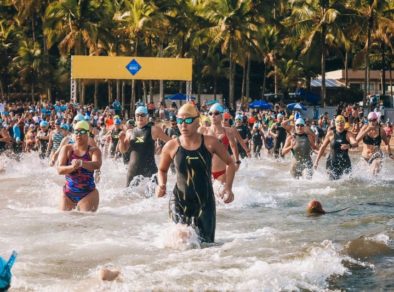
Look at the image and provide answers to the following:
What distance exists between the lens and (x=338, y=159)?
48.1 feet

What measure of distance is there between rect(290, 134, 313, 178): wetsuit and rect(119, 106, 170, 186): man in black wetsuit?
158 inches

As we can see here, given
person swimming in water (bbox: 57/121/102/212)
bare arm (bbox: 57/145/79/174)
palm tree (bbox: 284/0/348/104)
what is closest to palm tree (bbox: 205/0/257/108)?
palm tree (bbox: 284/0/348/104)

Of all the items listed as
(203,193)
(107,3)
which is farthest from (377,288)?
(107,3)

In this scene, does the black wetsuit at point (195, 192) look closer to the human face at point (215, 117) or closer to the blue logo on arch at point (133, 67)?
the human face at point (215, 117)

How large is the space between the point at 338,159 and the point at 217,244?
6.76 meters

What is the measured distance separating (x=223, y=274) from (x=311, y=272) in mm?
850

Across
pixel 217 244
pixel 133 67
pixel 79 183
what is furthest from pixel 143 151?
pixel 133 67

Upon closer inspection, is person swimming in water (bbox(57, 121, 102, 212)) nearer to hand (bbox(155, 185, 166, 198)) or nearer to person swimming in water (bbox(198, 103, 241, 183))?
hand (bbox(155, 185, 166, 198))

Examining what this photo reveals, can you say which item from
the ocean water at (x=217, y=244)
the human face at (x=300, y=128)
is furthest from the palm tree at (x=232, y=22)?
the ocean water at (x=217, y=244)

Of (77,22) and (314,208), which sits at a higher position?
(77,22)

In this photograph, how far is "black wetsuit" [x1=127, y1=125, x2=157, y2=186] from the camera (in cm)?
1187

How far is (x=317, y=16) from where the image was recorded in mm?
42625

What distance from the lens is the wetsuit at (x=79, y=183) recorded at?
369 inches

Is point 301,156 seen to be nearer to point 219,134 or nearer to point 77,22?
point 219,134
